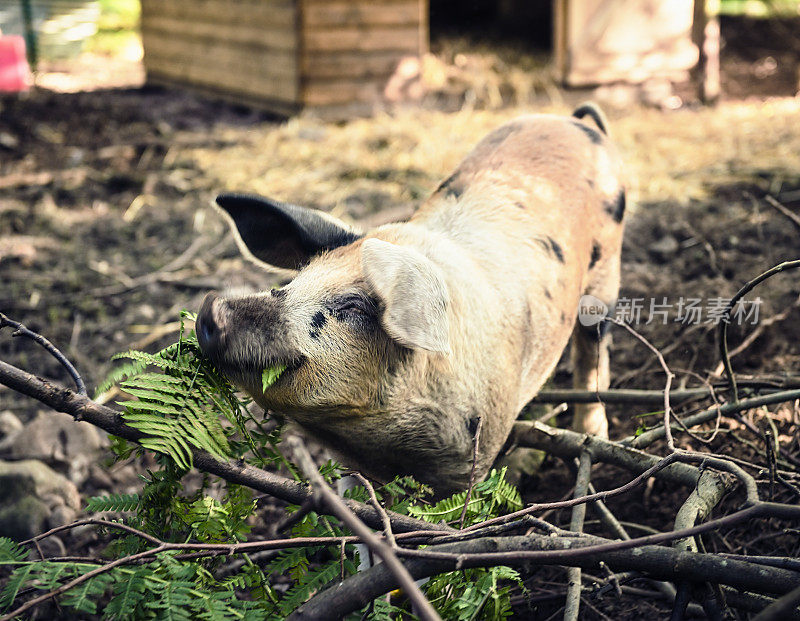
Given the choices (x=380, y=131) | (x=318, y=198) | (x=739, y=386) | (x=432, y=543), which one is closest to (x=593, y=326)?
(x=739, y=386)

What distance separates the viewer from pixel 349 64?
8859 millimetres

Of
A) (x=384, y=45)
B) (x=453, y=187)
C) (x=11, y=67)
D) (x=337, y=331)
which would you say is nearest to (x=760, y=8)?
(x=384, y=45)

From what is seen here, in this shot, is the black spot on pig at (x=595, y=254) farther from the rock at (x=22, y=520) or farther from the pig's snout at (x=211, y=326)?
the rock at (x=22, y=520)

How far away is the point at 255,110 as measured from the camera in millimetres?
9766

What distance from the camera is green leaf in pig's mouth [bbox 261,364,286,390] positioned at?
7.11ft

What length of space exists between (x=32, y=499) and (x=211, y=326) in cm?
158

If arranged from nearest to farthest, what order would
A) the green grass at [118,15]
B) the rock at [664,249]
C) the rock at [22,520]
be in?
the rock at [22,520] < the rock at [664,249] < the green grass at [118,15]

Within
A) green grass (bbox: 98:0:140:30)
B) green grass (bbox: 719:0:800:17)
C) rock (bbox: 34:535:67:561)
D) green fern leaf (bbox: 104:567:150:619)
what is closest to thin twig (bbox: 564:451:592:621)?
green fern leaf (bbox: 104:567:150:619)

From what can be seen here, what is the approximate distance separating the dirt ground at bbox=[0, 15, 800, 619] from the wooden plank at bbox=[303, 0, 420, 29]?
997 millimetres

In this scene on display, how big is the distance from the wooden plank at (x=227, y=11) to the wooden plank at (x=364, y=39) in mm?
316

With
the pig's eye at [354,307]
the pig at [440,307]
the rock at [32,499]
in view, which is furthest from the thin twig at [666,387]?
the rock at [32,499]

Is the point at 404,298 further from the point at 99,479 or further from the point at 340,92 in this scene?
the point at 340,92

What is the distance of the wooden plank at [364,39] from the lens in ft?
28.3

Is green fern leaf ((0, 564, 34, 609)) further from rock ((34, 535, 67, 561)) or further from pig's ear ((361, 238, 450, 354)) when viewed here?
rock ((34, 535, 67, 561))
